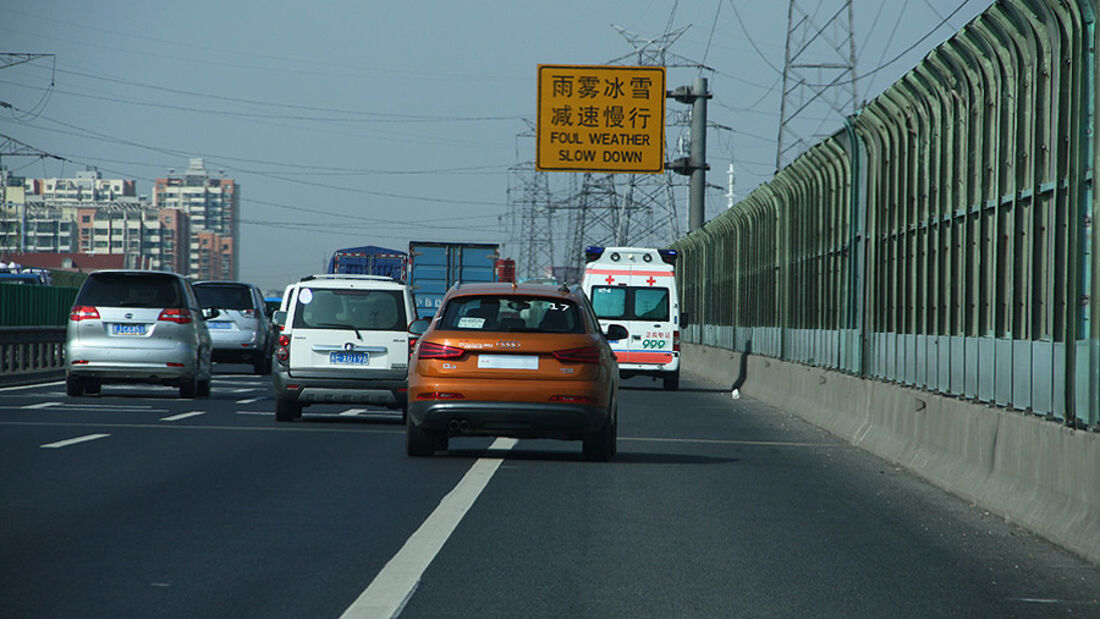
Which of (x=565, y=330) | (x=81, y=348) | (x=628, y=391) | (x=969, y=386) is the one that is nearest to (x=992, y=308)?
(x=969, y=386)

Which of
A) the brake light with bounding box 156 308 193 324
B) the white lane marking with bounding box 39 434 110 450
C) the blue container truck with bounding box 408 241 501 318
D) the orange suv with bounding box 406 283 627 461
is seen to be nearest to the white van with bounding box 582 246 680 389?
the brake light with bounding box 156 308 193 324

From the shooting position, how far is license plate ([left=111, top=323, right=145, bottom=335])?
24.2 m

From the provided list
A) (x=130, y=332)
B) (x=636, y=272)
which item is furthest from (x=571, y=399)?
(x=636, y=272)

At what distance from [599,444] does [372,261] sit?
121 ft

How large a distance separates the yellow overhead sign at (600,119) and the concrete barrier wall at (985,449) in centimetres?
2022

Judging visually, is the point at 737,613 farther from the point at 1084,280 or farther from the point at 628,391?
the point at 628,391

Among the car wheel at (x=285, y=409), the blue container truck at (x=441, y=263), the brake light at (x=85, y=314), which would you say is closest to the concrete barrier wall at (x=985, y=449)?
the car wheel at (x=285, y=409)

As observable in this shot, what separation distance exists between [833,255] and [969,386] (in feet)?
28.9

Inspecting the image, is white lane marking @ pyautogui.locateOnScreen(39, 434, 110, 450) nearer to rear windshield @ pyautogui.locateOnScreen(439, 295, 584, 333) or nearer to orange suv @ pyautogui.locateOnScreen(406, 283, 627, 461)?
orange suv @ pyautogui.locateOnScreen(406, 283, 627, 461)

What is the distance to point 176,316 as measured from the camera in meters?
24.4

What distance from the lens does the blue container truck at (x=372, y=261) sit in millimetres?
50906

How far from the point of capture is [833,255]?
21953mm

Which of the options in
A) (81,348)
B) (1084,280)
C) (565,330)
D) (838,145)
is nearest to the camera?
(1084,280)

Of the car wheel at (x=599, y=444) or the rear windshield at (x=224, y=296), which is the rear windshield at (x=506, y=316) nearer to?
the car wheel at (x=599, y=444)
